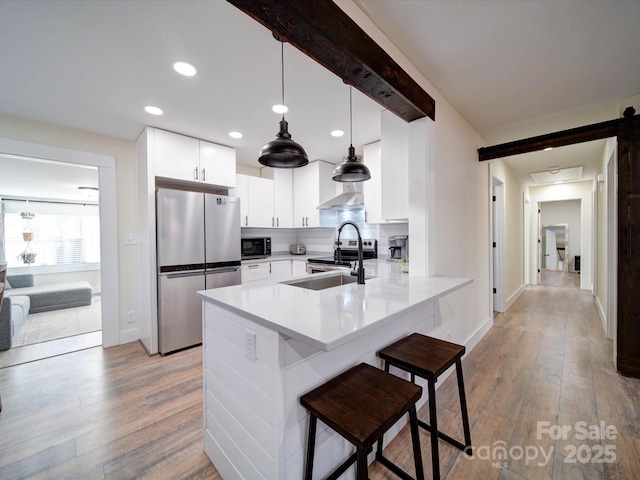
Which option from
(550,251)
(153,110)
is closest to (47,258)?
(153,110)

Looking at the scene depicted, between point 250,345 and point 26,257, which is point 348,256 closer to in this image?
point 250,345

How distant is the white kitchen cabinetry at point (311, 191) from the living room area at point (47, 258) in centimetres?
292

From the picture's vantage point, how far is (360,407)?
3.31ft

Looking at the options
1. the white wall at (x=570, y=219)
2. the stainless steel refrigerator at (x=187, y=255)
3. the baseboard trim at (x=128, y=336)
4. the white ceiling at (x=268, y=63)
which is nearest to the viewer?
the white ceiling at (x=268, y=63)

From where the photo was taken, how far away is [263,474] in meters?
1.12

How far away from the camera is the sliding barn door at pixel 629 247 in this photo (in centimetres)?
222

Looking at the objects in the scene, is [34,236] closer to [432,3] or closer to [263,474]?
[263,474]

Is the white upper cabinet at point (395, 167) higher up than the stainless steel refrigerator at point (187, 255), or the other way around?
the white upper cabinet at point (395, 167)

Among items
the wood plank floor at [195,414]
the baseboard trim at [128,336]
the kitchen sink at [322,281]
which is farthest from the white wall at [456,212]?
the baseboard trim at [128,336]

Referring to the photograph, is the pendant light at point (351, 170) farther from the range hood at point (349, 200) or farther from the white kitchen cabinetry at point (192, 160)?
the white kitchen cabinetry at point (192, 160)

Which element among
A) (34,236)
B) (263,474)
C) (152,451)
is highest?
(34,236)

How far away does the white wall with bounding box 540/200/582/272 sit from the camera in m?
8.59

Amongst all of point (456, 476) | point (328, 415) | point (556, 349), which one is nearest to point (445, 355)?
point (456, 476)

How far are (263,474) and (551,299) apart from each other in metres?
6.10
